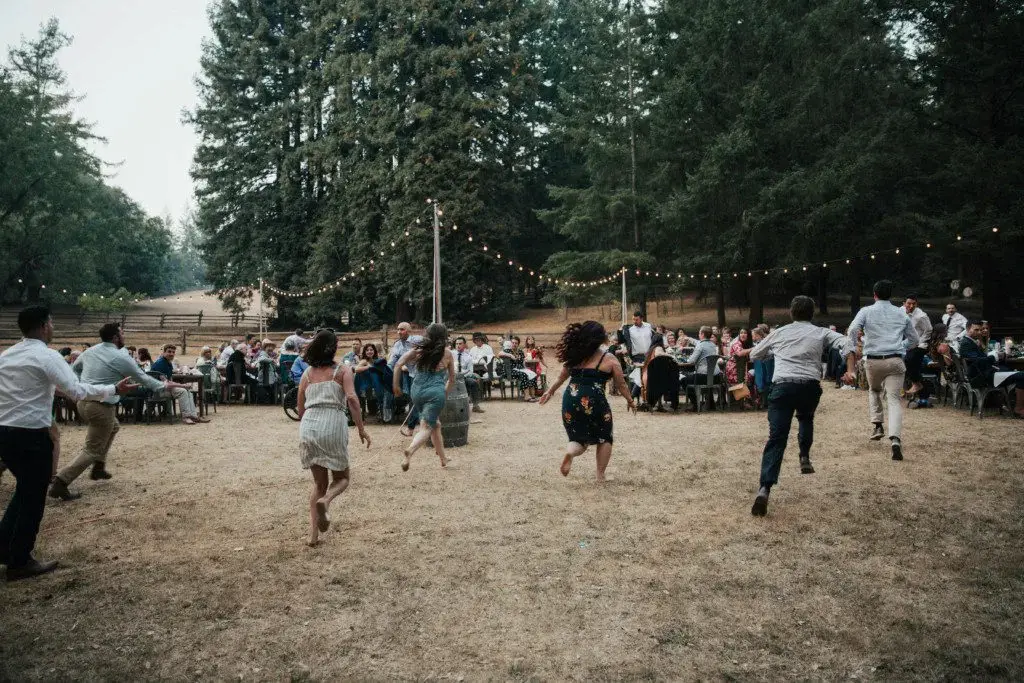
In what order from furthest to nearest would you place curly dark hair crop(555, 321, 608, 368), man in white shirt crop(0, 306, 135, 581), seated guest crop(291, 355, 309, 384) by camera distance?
1. seated guest crop(291, 355, 309, 384)
2. curly dark hair crop(555, 321, 608, 368)
3. man in white shirt crop(0, 306, 135, 581)

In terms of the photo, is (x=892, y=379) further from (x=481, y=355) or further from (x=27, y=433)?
(x=481, y=355)

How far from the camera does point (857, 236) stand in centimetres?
2872

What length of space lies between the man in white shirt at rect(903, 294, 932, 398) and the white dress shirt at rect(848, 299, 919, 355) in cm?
406

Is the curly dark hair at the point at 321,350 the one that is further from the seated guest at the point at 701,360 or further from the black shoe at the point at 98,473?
the seated guest at the point at 701,360

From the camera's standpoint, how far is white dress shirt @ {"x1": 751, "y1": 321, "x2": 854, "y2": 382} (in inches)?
242

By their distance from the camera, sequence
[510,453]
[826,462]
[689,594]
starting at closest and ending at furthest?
[689,594] < [826,462] < [510,453]

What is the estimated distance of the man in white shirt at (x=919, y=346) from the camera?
1155cm

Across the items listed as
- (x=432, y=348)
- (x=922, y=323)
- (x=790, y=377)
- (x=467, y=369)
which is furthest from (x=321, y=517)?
(x=922, y=323)

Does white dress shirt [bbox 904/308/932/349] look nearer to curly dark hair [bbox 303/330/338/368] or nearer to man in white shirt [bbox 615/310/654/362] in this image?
man in white shirt [bbox 615/310/654/362]

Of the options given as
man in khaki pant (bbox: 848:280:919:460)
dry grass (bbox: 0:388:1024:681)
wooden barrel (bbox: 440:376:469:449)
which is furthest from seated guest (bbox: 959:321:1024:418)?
wooden barrel (bbox: 440:376:469:449)

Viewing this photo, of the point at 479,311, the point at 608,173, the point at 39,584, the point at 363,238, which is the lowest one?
the point at 39,584

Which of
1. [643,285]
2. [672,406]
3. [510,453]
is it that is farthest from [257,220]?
[510,453]

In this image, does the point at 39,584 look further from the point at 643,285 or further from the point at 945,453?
the point at 643,285

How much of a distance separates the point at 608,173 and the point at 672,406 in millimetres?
20873
